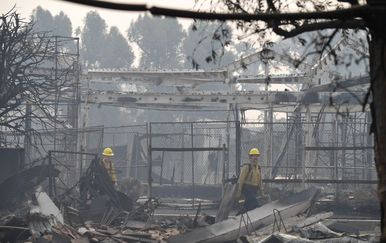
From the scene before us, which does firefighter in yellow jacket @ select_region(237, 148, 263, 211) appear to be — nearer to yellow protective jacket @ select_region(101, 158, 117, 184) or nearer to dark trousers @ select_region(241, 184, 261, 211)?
dark trousers @ select_region(241, 184, 261, 211)

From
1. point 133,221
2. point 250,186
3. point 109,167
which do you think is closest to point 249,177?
point 250,186

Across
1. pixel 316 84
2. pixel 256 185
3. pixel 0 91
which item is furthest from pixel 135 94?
pixel 256 185

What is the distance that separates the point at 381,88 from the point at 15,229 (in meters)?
10.1

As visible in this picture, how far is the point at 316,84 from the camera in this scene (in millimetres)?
26375

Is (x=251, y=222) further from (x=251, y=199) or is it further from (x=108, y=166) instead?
(x=108, y=166)

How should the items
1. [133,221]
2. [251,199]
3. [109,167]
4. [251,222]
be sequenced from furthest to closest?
[109,167] < [133,221] < [251,199] < [251,222]

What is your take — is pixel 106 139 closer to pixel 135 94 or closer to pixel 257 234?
pixel 135 94

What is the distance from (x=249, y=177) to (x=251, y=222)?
176cm

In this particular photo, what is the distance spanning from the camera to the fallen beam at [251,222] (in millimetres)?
13203

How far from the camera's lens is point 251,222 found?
14.1 metres

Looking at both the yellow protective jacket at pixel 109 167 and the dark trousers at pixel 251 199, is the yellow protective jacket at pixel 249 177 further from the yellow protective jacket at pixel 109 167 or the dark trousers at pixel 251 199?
the yellow protective jacket at pixel 109 167

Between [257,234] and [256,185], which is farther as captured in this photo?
[256,185]

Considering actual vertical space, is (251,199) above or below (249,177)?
below

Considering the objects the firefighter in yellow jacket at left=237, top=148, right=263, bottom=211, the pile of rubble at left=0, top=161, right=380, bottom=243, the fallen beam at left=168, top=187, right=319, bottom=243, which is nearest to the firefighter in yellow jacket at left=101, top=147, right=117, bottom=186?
the pile of rubble at left=0, top=161, right=380, bottom=243
